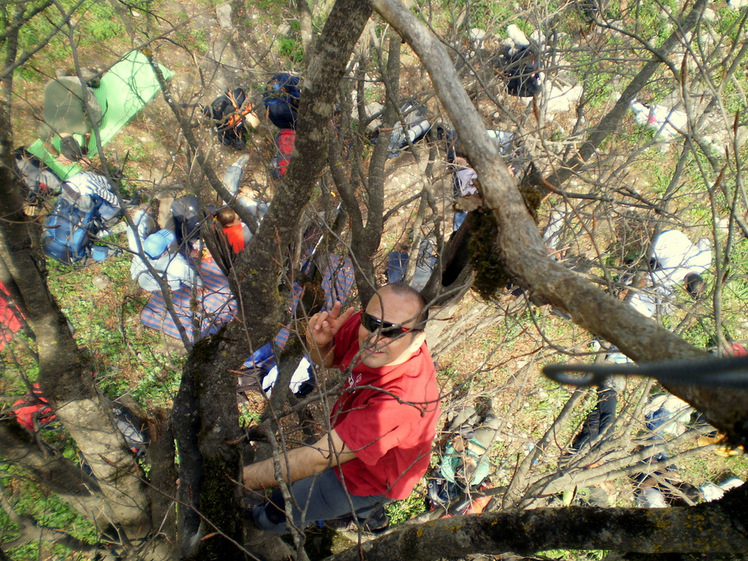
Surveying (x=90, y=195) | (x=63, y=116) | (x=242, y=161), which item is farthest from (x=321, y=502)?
(x=63, y=116)

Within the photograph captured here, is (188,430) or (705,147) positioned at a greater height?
(705,147)

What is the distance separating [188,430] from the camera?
2.19 meters

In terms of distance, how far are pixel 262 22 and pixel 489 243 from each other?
7083mm

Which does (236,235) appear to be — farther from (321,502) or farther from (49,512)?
(49,512)

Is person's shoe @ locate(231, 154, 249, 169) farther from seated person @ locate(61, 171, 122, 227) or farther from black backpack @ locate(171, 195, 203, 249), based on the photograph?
seated person @ locate(61, 171, 122, 227)

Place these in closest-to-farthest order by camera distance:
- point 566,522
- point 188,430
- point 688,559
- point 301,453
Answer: point 688,559, point 566,522, point 301,453, point 188,430

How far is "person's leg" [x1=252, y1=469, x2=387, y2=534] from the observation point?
2.35 meters

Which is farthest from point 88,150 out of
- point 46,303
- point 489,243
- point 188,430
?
point 489,243

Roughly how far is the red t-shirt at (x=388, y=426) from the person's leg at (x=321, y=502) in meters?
0.15

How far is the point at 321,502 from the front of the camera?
7.95 ft

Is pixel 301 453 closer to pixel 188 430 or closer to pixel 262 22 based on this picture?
pixel 188 430

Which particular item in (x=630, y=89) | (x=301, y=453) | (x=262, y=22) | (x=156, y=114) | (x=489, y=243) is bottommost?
(x=301, y=453)

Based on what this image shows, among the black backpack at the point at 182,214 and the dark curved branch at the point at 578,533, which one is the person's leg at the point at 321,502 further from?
the black backpack at the point at 182,214

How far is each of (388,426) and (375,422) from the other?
0.23 feet
